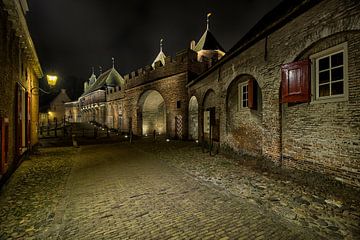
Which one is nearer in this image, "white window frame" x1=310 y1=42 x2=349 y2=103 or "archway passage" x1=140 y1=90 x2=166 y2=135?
"white window frame" x1=310 y1=42 x2=349 y2=103

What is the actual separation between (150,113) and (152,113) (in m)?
0.28

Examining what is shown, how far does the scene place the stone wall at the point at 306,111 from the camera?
4.26 metres

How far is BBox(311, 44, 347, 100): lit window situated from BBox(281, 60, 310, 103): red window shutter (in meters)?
0.24

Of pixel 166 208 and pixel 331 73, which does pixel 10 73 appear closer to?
pixel 166 208

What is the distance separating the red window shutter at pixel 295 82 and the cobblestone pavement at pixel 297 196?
2.36m

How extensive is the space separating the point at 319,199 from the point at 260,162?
2.95 m

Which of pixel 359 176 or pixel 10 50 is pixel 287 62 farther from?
pixel 10 50

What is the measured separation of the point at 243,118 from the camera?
332 inches

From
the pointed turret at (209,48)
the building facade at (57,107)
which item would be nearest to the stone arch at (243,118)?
the pointed turret at (209,48)

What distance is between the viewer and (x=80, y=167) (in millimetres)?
7156

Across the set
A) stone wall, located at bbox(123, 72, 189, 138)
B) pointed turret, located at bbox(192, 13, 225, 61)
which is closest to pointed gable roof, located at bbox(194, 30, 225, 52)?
pointed turret, located at bbox(192, 13, 225, 61)

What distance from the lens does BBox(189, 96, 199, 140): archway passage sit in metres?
14.5

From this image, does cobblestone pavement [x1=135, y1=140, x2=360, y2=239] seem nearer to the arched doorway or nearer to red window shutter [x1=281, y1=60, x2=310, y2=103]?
red window shutter [x1=281, y1=60, x2=310, y2=103]

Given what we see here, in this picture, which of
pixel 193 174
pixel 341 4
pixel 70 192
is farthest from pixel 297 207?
pixel 70 192
